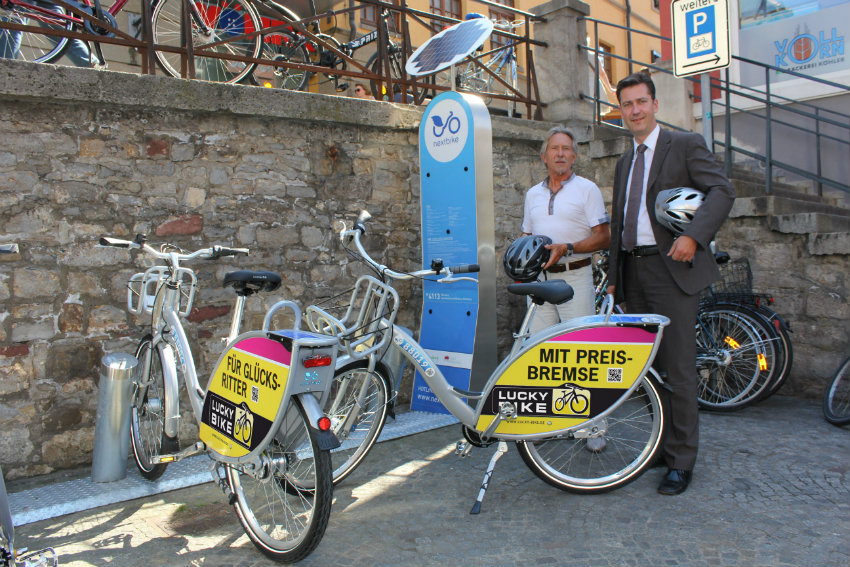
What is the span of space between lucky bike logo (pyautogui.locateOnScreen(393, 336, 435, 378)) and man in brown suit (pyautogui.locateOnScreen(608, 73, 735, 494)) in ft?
3.94

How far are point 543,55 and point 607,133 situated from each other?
102cm

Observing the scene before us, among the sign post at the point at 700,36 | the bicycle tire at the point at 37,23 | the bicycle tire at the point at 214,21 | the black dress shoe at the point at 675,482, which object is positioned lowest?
the black dress shoe at the point at 675,482

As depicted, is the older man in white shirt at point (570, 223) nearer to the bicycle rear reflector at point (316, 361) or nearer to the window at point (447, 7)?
the bicycle rear reflector at point (316, 361)

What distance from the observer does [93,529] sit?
3260 mm

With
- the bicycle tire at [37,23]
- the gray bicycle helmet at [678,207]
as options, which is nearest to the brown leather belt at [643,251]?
the gray bicycle helmet at [678,207]

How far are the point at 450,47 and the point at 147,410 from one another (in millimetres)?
3150

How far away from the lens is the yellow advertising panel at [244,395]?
9.05 feet

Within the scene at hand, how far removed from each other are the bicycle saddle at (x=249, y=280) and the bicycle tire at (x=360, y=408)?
63cm

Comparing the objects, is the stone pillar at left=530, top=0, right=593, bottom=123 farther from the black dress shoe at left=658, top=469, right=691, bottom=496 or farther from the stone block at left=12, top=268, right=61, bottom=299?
the stone block at left=12, top=268, right=61, bottom=299

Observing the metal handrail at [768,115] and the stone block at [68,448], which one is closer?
the stone block at [68,448]

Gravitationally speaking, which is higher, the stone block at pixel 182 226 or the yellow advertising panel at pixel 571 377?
the stone block at pixel 182 226

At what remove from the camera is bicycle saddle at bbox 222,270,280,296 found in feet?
10.5

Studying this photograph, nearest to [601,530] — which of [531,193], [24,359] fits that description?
[531,193]

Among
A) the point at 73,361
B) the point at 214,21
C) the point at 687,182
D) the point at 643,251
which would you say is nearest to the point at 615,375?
the point at 643,251
